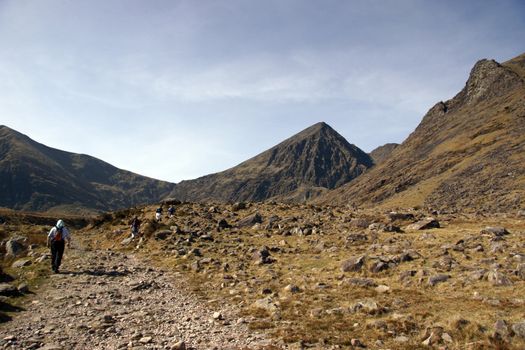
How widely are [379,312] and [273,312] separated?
11.8ft

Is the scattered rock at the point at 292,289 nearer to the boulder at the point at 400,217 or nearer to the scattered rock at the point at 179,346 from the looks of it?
the scattered rock at the point at 179,346

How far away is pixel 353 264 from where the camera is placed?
18.3 m

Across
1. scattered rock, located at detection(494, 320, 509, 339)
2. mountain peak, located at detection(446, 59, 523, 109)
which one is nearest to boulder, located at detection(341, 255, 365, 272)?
scattered rock, located at detection(494, 320, 509, 339)

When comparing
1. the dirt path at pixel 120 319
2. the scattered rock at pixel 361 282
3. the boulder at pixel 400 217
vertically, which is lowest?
the dirt path at pixel 120 319

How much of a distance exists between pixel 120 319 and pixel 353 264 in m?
10.8

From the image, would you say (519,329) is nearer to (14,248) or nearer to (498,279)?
(498,279)

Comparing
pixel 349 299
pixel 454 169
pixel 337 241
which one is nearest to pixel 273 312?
pixel 349 299

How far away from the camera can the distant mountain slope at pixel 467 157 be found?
73.5 metres

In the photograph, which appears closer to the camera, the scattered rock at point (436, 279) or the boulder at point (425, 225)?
the scattered rock at point (436, 279)

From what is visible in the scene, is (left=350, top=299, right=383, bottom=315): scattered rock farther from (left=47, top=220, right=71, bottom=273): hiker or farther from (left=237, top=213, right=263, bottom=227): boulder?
(left=237, top=213, right=263, bottom=227): boulder

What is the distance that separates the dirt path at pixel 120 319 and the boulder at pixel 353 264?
6.97 m

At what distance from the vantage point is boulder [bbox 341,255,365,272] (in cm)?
1810

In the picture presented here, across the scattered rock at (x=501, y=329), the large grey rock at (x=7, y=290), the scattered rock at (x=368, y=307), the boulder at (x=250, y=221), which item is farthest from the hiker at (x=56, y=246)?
the scattered rock at (x=501, y=329)

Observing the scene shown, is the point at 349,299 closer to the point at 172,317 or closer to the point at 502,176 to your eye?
the point at 172,317
